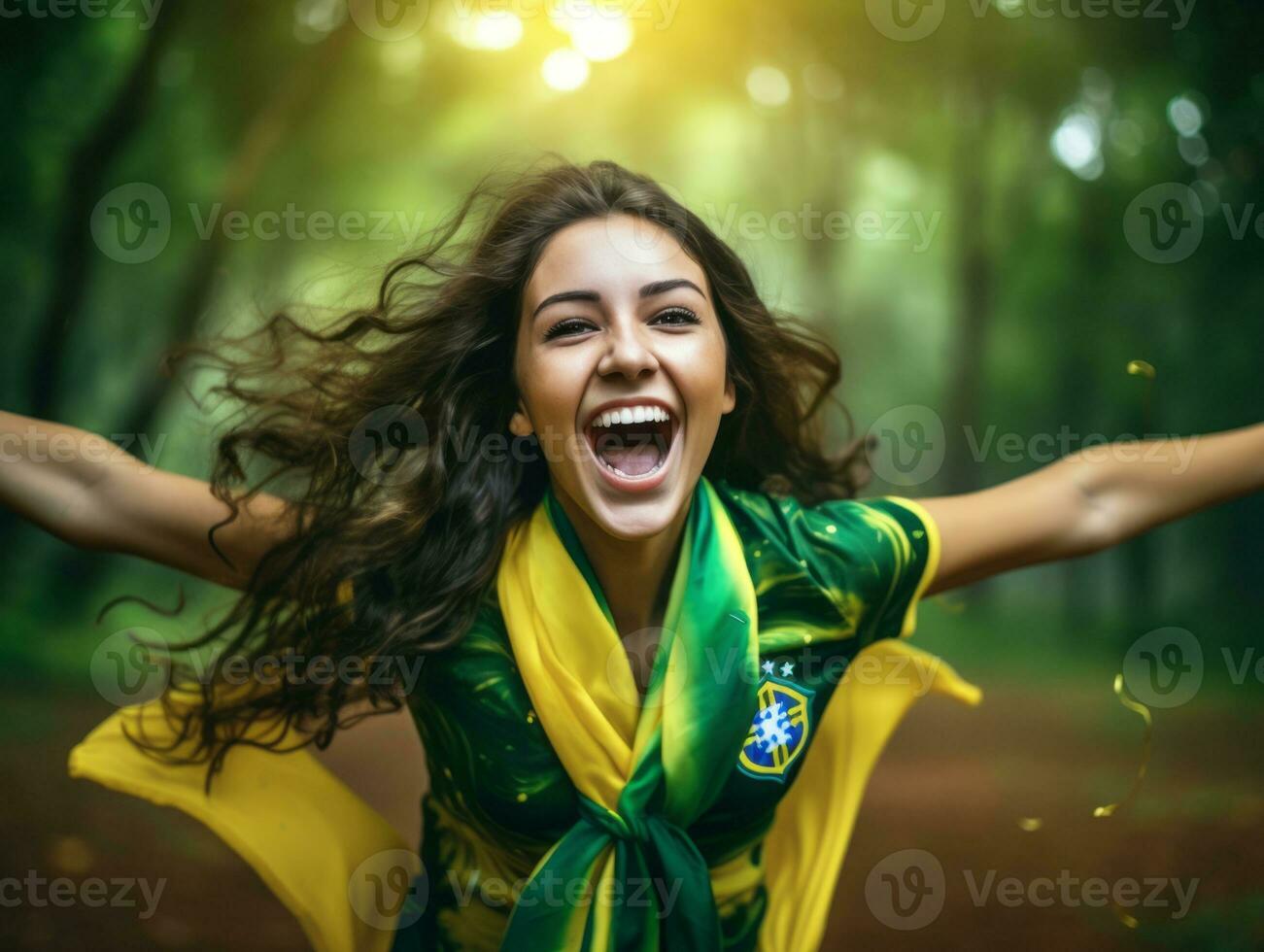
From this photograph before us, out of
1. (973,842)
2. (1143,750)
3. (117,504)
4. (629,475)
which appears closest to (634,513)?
(629,475)

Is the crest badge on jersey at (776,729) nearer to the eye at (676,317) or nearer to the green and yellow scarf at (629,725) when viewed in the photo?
the green and yellow scarf at (629,725)

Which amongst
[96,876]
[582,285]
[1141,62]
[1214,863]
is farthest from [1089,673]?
[96,876]

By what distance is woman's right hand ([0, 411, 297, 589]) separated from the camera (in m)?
1.01

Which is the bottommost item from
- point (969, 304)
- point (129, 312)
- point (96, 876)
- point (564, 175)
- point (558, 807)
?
point (96, 876)

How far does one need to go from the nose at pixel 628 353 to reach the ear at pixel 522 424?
11 centimetres

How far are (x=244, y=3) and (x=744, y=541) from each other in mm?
1431

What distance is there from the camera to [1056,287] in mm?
2020

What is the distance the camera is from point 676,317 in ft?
3.23

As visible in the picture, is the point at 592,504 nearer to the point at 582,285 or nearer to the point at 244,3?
the point at 582,285

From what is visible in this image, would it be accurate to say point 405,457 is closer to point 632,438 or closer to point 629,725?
point 632,438

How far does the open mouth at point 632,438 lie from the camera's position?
3.12 feet

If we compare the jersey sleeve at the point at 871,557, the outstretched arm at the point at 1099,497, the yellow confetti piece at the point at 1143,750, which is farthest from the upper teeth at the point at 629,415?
the yellow confetti piece at the point at 1143,750

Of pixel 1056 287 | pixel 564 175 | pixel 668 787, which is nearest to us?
pixel 668 787

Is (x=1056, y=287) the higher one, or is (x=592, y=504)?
(x=1056, y=287)
